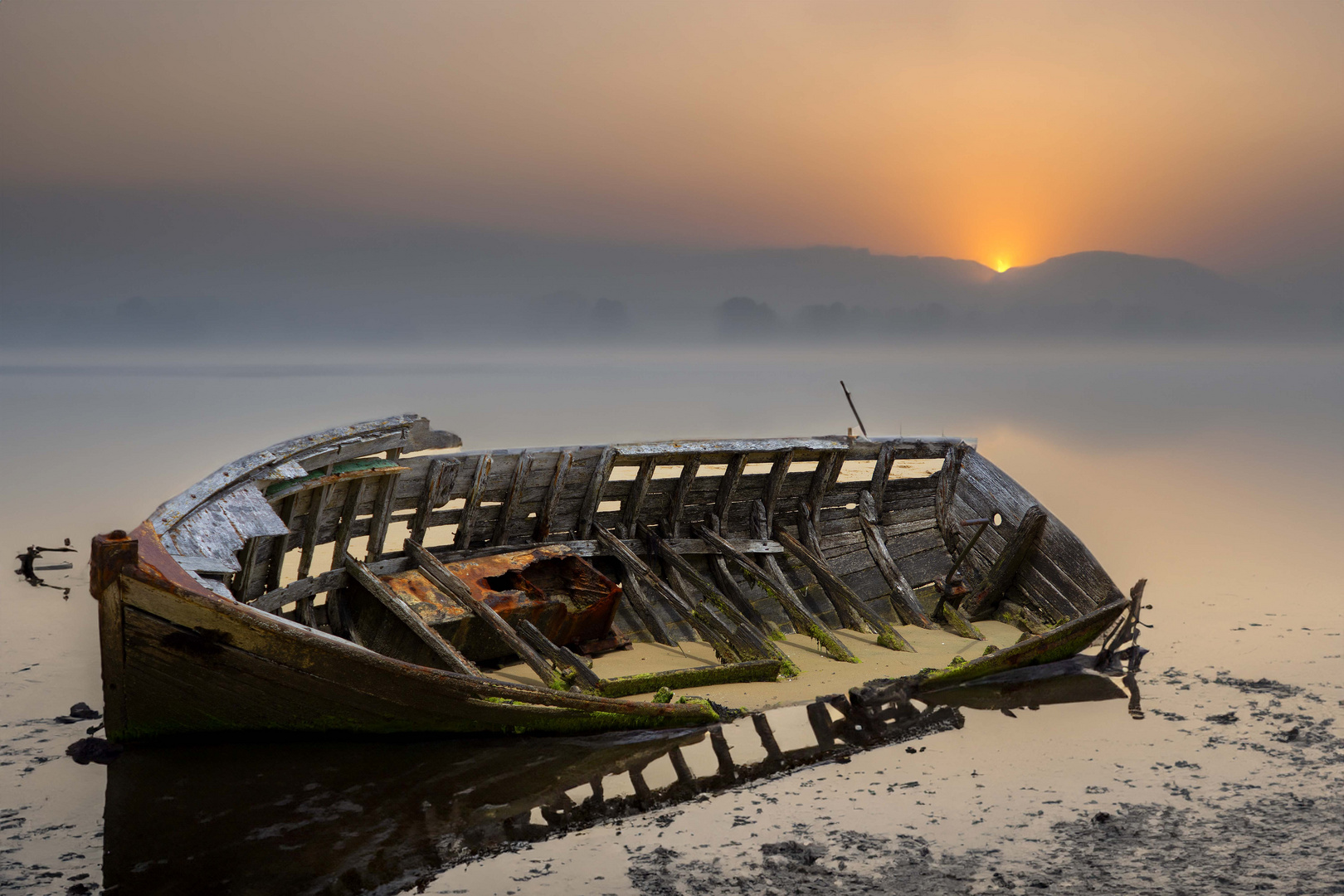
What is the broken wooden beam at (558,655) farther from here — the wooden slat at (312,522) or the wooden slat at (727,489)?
the wooden slat at (727,489)

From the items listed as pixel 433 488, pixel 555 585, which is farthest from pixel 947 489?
pixel 433 488

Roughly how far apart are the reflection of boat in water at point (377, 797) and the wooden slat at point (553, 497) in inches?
101

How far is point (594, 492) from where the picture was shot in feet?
28.0

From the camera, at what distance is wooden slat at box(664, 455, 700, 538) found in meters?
9.02

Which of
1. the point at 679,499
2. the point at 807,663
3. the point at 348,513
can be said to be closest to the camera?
the point at 348,513

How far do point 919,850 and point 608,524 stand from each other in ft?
14.0

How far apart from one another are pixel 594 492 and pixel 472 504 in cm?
104

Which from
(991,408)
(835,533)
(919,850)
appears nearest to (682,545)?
(835,533)

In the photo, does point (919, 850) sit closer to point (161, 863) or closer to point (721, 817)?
point (721, 817)

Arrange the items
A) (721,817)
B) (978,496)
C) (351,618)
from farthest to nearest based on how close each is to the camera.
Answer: (978,496)
(351,618)
(721,817)

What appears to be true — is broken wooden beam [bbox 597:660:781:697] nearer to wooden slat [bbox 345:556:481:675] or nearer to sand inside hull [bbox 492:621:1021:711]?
sand inside hull [bbox 492:621:1021:711]

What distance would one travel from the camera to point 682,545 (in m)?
8.82

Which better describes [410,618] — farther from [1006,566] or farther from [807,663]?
[1006,566]

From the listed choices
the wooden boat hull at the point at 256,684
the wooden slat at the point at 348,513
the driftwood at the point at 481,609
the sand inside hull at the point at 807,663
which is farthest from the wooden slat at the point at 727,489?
the wooden boat hull at the point at 256,684
